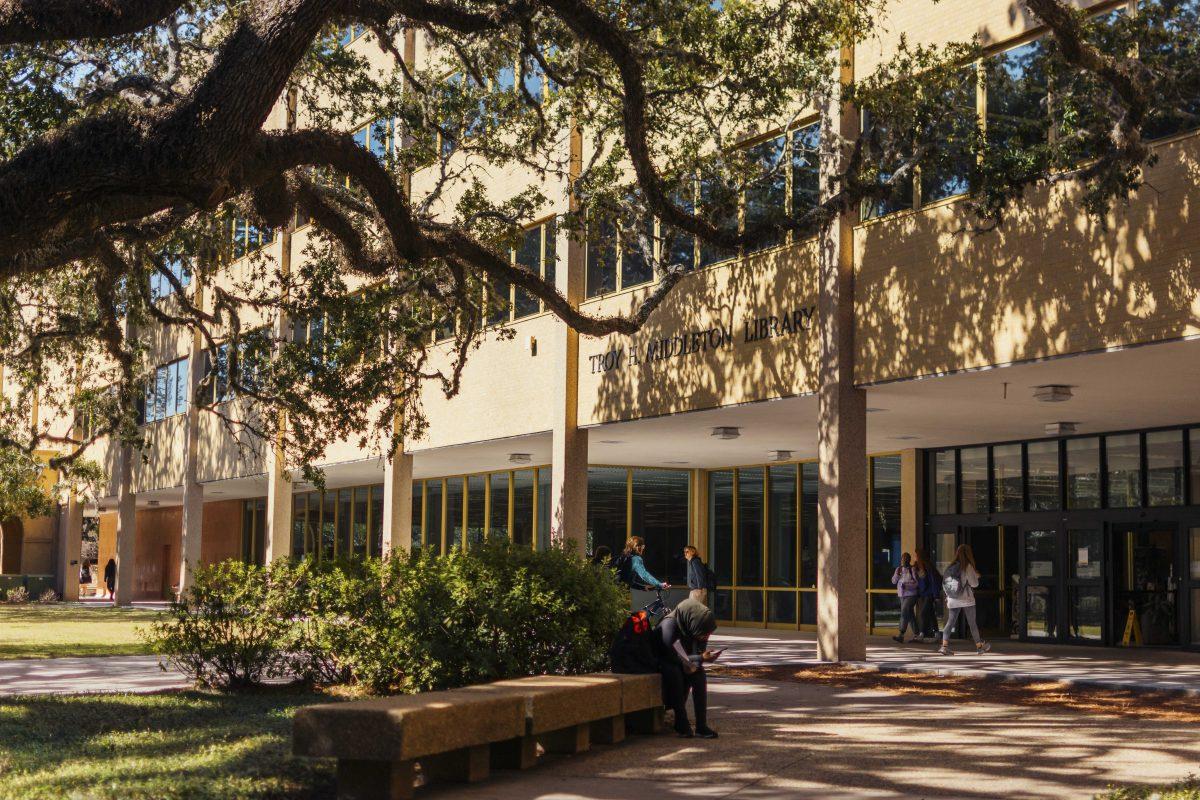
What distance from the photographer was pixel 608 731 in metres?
11.3

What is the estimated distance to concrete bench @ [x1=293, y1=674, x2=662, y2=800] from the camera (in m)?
8.49

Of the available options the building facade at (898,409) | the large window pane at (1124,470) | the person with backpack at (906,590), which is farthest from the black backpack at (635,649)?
the large window pane at (1124,470)

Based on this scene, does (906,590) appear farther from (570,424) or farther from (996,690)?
(996,690)

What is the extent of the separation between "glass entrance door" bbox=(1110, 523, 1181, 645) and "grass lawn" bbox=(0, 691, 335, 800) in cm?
1372

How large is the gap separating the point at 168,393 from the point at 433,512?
12392mm

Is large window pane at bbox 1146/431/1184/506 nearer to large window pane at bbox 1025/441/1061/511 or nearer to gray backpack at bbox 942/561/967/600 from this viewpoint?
large window pane at bbox 1025/441/1061/511

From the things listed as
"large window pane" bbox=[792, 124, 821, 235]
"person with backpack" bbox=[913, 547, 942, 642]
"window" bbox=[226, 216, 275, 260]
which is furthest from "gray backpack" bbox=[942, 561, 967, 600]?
"window" bbox=[226, 216, 275, 260]

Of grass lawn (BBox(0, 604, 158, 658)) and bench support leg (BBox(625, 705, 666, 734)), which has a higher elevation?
bench support leg (BBox(625, 705, 666, 734))

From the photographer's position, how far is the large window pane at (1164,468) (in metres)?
21.6

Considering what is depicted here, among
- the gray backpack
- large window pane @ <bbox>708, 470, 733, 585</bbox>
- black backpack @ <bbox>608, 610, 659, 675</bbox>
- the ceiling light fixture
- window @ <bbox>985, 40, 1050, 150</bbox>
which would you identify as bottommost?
black backpack @ <bbox>608, 610, 659, 675</bbox>

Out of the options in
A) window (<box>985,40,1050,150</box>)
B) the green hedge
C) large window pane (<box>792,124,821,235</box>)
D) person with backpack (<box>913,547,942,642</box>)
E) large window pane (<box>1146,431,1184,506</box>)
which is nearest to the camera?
the green hedge

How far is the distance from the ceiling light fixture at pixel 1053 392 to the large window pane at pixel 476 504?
18.7 m

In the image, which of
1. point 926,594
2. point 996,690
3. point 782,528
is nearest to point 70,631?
point 782,528

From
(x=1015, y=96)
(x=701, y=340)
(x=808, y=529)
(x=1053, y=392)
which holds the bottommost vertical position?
(x=808, y=529)
